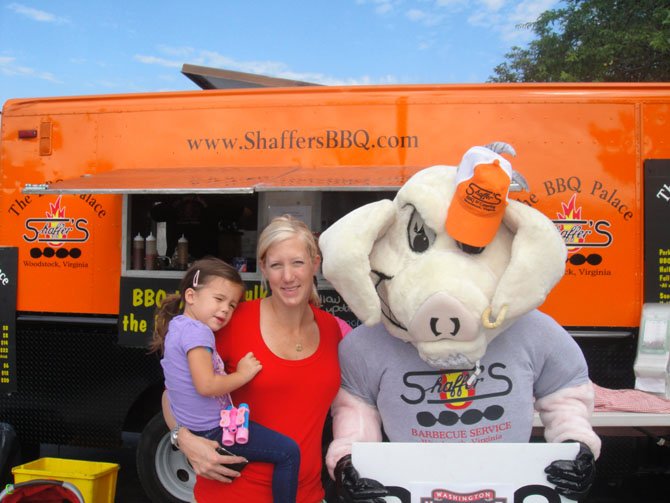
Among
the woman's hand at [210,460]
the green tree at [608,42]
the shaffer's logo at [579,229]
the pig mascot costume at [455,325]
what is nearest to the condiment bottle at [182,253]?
the woman's hand at [210,460]

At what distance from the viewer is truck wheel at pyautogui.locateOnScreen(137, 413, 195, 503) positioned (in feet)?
12.5

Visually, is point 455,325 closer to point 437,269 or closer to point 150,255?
point 437,269

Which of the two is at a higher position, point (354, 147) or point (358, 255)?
point (354, 147)

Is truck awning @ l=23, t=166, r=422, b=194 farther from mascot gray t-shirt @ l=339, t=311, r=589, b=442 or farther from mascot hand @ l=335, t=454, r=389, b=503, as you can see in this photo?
mascot hand @ l=335, t=454, r=389, b=503

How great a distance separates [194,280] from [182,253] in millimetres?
1808

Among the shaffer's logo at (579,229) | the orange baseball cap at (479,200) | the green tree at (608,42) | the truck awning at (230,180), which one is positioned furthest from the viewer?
the green tree at (608,42)

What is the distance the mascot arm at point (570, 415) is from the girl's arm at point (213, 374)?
963 millimetres

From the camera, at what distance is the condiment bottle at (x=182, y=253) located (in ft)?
12.5

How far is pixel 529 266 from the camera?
1.58 meters

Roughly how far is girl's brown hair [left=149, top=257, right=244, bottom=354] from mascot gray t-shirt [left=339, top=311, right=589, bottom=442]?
61 centimetres

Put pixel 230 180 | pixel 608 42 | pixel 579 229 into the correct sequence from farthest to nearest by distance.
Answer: pixel 608 42
pixel 579 229
pixel 230 180

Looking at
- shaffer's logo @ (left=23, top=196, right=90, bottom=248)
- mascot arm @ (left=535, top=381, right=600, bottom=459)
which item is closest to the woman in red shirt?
mascot arm @ (left=535, top=381, right=600, bottom=459)

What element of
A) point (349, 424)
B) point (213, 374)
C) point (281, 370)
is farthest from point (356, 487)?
point (213, 374)

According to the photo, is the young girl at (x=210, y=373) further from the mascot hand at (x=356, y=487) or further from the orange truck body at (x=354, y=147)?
the orange truck body at (x=354, y=147)
